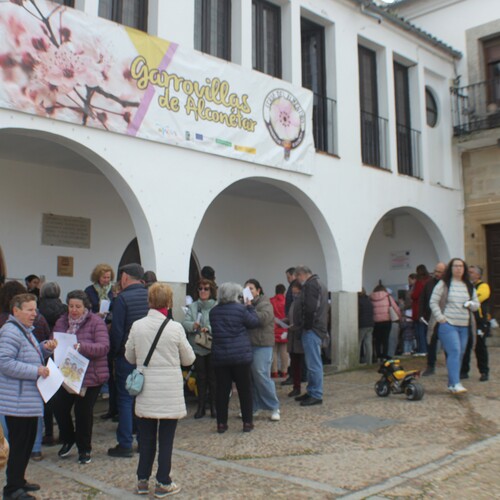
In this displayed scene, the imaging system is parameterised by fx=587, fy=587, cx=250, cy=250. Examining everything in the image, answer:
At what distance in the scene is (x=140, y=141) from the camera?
7.55 m

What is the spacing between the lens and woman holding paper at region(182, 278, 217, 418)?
668 centimetres

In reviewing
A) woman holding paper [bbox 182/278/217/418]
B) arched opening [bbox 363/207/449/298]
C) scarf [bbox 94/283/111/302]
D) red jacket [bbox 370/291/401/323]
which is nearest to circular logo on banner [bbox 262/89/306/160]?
red jacket [bbox 370/291/401/323]

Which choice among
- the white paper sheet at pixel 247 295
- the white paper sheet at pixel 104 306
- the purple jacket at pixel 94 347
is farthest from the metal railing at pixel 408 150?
Answer: the purple jacket at pixel 94 347

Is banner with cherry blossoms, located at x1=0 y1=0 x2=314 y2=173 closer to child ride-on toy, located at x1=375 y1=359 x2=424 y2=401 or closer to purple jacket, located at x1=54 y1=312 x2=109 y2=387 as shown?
purple jacket, located at x1=54 y1=312 x2=109 y2=387

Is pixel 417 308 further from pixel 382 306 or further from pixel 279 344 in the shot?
pixel 279 344

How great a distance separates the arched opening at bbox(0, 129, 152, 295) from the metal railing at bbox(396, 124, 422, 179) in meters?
6.04

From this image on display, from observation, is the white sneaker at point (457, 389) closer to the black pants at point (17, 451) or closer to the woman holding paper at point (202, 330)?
the woman holding paper at point (202, 330)

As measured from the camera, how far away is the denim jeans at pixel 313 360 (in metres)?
7.05

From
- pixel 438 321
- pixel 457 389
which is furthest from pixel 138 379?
pixel 457 389

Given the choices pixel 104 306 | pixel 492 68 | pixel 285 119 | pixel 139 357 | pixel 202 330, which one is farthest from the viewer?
pixel 492 68

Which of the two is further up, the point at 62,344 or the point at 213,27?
the point at 213,27

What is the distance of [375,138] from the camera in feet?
38.8

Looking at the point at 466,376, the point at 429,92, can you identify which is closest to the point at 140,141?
the point at 466,376

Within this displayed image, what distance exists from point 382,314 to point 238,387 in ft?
17.8
